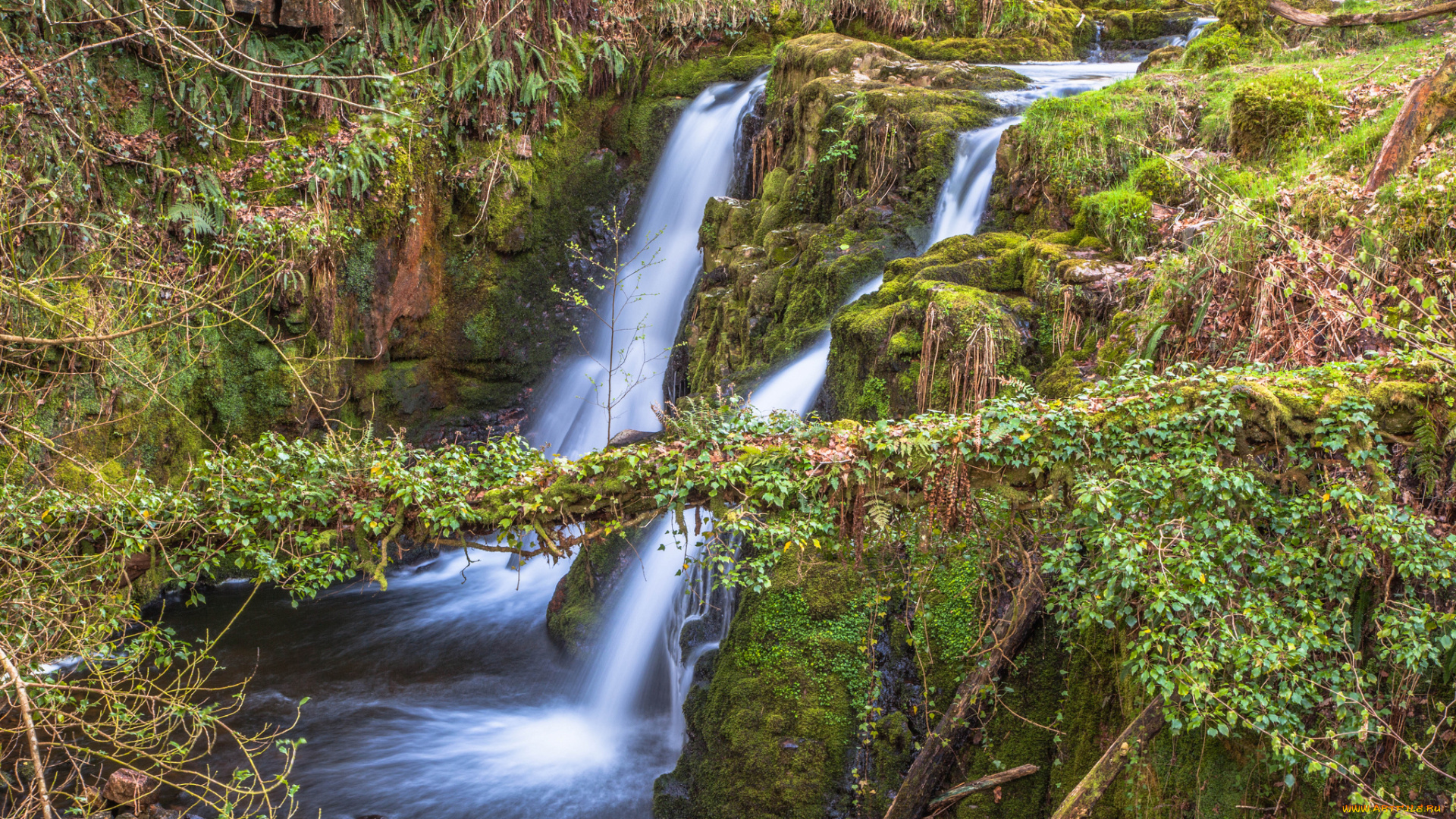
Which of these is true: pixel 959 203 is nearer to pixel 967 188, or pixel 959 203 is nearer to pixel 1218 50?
pixel 967 188

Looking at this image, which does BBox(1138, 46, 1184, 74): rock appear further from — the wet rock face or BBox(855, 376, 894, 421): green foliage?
BBox(855, 376, 894, 421): green foliage

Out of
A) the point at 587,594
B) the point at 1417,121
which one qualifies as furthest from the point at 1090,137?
the point at 587,594

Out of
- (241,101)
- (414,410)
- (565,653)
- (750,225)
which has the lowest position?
(565,653)

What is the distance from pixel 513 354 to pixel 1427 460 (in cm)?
1205

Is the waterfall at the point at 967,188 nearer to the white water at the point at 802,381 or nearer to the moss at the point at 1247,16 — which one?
the white water at the point at 802,381

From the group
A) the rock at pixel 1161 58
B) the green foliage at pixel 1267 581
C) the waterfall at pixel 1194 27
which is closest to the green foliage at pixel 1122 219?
the green foliage at pixel 1267 581

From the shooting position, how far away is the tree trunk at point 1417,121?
16.7 feet

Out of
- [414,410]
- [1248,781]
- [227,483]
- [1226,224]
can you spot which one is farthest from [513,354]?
[1248,781]

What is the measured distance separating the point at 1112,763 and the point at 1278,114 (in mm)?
5738

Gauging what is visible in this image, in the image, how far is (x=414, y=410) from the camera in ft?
41.3

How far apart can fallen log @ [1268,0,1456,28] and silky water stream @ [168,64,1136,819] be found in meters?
3.28

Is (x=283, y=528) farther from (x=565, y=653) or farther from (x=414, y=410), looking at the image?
(x=414, y=410)

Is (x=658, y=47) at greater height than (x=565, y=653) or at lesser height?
greater

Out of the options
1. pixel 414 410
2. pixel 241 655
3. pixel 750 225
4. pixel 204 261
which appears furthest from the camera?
pixel 414 410
